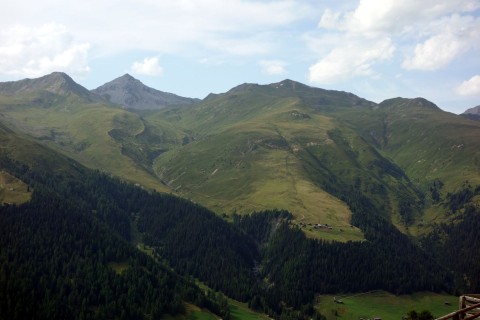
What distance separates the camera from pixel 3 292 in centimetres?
19850

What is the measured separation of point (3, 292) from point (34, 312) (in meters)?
16.1

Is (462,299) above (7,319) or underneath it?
above

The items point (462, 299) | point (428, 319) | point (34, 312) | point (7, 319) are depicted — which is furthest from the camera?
point (34, 312)

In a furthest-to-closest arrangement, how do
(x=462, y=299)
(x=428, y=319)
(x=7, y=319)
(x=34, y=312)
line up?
(x=34, y=312), (x=7, y=319), (x=428, y=319), (x=462, y=299)

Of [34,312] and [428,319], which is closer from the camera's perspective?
[428,319]

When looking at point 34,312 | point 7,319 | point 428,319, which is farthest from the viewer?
point 34,312

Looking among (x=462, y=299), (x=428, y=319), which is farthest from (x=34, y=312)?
(x=462, y=299)

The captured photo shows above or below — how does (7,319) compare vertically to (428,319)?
below

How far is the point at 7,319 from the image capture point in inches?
7254

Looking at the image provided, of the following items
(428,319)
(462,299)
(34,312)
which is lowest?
(34,312)

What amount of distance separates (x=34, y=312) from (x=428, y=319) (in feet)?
517

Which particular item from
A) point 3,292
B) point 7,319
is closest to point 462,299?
point 7,319

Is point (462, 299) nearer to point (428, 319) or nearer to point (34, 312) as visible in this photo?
point (428, 319)

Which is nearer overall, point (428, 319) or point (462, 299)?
point (462, 299)
